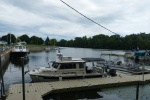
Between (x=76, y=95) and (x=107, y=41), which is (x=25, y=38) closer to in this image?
(x=107, y=41)

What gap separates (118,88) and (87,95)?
3471 millimetres

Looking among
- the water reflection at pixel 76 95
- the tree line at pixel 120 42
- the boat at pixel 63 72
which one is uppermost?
the tree line at pixel 120 42

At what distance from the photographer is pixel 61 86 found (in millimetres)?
16344

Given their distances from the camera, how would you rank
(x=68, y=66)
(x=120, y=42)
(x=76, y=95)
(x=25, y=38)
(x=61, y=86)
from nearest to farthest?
(x=76, y=95), (x=61, y=86), (x=68, y=66), (x=120, y=42), (x=25, y=38)

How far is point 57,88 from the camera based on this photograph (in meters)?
15.8

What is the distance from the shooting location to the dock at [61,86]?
1373cm

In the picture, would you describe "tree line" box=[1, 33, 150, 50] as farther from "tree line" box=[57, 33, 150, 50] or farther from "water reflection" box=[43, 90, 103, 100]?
"water reflection" box=[43, 90, 103, 100]

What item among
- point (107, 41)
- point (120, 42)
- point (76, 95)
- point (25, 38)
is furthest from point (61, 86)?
point (25, 38)

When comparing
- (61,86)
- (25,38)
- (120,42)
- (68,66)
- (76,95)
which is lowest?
(76,95)

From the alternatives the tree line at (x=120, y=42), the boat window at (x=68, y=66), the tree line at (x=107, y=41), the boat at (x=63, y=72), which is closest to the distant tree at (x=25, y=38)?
the tree line at (x=107, y=41)

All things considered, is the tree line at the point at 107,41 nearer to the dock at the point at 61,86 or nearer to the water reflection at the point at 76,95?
the dock at the point at 61,86

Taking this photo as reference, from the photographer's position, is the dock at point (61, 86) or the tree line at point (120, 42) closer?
the dock at point (61, 86)

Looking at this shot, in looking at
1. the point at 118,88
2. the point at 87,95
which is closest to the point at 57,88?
the point at 87,95

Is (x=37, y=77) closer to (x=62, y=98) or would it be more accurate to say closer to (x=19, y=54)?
(x=62, y=98)
